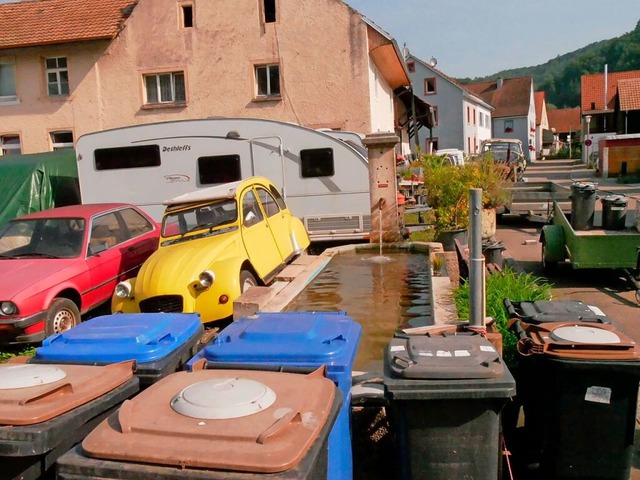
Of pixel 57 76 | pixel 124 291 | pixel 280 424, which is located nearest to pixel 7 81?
pixel 57 76

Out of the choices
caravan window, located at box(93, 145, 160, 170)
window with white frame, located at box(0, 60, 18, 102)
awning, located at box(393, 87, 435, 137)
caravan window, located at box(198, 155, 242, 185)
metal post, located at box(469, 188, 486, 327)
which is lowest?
metal post, located at box(469, 188, 486, 327)

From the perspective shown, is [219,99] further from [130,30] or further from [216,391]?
[216,391]

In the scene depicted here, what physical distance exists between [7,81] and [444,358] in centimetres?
2300

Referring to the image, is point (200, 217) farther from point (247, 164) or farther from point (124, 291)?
point (247, 164)

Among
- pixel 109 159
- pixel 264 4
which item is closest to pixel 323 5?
A: pixel 264 4

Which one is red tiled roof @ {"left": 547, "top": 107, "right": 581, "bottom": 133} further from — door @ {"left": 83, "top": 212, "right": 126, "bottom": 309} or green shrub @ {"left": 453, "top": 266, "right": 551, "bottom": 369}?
door @ {"left": 83, "top": 212, "right": 126, "bottom": 309}

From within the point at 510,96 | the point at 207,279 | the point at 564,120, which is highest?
the point at 510,96

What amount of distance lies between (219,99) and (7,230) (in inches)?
484

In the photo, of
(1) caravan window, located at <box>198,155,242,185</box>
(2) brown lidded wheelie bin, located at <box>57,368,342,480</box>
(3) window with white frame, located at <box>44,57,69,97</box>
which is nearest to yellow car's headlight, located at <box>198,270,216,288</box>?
(2) brown lidded wheelie bin, located at <box>57,368,342,480</box>

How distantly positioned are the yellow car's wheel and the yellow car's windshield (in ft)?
3.04

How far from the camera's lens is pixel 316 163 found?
13.5 meters

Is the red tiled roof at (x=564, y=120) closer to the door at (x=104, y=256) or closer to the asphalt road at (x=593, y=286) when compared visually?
the asphalt road at (x=593, y=286)

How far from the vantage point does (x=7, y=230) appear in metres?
9.06

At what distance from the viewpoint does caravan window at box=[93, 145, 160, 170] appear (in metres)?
14.1
